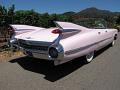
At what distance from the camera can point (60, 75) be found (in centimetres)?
507

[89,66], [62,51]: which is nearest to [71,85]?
[62,51]

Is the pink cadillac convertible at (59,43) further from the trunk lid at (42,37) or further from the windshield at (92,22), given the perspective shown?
the windshield at (92,22)

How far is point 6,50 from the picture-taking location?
778 cm

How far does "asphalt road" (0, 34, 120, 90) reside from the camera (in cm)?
437

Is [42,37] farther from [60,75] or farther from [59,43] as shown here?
[60,75]

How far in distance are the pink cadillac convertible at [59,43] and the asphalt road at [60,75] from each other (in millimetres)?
397

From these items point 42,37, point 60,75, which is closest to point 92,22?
point 42,37

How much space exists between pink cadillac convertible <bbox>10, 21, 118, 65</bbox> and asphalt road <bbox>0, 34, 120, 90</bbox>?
40cm

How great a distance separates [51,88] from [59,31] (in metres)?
1.43

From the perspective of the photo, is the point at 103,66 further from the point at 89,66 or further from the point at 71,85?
the point at 71,85

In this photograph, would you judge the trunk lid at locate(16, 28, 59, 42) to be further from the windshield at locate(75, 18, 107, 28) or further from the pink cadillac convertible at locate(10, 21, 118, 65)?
the windshield at locate(75, 18, 107, 28)

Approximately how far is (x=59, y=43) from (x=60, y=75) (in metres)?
0.81

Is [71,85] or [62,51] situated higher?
[62,51]

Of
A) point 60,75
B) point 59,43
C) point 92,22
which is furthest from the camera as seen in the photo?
point 92,22
